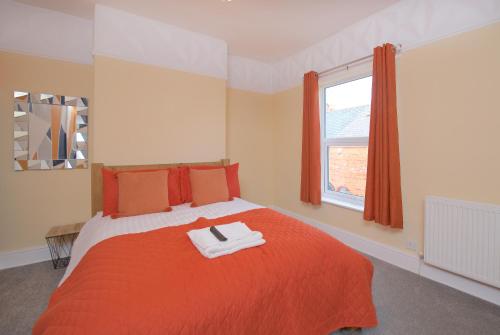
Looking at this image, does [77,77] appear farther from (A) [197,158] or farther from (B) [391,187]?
(B) [391,187]

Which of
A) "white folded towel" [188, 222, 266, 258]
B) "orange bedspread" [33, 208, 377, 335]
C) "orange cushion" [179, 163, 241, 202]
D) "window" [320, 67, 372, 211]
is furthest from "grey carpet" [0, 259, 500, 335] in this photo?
"orange cushion" [179, 163, 241, 202]

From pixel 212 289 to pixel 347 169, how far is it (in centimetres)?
245

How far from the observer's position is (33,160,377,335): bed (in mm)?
906

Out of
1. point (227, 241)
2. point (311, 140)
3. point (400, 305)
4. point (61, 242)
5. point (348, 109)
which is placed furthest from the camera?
point (311, 140)

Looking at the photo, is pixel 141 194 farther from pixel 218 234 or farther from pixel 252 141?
pixel 252 141

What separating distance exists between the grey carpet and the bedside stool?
0.56 feet

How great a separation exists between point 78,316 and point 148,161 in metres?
1.97

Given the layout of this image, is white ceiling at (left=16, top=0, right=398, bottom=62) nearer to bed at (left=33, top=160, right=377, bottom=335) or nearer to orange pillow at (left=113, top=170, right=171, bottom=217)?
orange pillow at (left=113, top=170, right=171, bottom=217)

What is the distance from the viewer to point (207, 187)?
2.51m

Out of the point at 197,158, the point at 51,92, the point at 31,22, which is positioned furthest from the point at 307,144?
the point at 31,22

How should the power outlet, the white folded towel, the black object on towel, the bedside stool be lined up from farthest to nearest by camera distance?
the bedside stool
the power outlet
the black object on towel
the white folded towel

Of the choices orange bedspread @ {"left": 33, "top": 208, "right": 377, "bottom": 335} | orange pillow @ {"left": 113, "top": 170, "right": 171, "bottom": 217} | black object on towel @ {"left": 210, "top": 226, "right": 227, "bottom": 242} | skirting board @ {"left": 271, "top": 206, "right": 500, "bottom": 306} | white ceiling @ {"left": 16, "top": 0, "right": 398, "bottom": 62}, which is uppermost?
white ceiling @ {"left": 16, "top": 0, "right": 398, "bottom": 62}

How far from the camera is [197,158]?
301cm

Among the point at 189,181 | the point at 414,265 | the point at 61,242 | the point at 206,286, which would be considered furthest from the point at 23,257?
the point at 414,265
